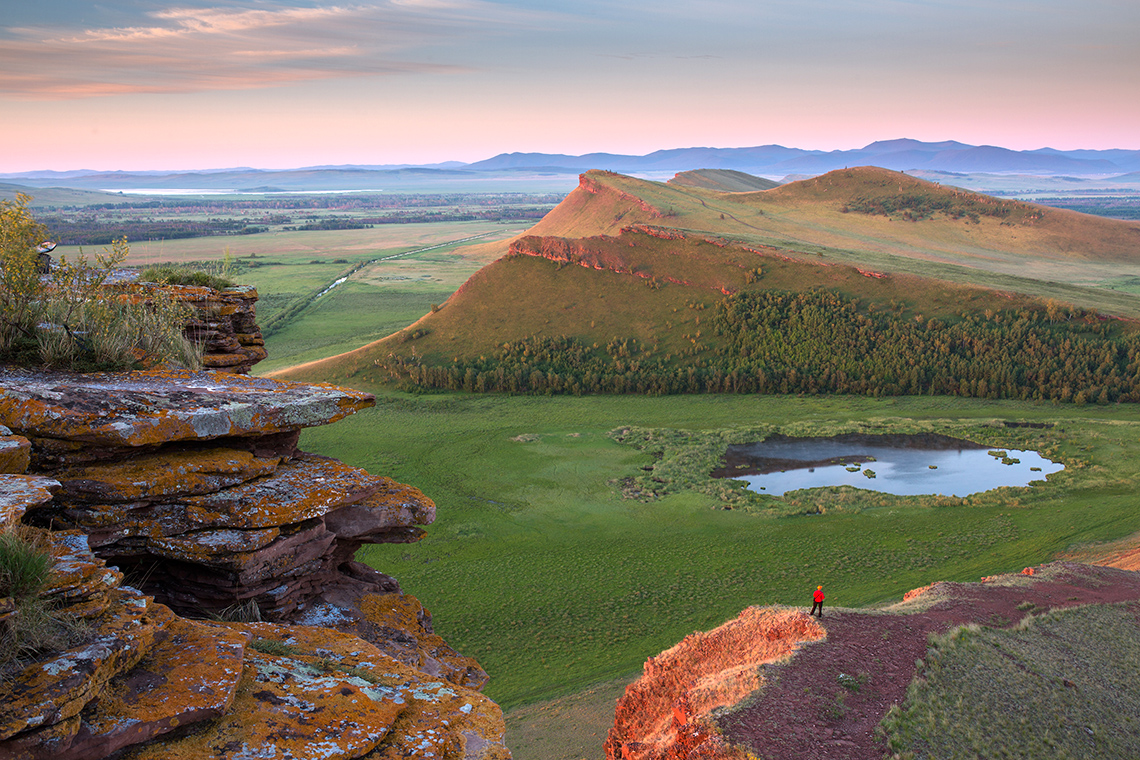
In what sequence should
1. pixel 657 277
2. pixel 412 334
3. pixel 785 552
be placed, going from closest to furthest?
pixel 785 552, pixel 412 334, pixel 657 277

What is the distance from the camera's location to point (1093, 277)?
4380 inches

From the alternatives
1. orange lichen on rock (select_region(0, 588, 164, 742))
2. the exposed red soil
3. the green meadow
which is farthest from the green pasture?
orange lichen on rock (select_region(0, 588, 164, 742))

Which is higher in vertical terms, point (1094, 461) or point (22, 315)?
point (22, 315)

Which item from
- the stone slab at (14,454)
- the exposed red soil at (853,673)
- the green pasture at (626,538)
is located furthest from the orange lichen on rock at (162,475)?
the green pasture at (626,538)

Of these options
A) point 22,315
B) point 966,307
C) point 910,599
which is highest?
point 22,315

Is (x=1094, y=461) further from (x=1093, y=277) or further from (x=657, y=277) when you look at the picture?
(x=1093, y=277)

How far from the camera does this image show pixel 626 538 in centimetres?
3794

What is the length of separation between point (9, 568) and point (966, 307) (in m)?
85.0

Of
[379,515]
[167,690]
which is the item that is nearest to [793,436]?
[379,515]

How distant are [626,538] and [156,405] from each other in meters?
29.0

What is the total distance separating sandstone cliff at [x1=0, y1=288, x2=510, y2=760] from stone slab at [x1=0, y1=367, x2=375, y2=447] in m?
0.03

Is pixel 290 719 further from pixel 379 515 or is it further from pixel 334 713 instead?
pixel 379 515

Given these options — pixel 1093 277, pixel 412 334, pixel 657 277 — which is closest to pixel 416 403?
pixel 412 334

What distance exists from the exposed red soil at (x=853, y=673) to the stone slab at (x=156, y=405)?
35.4ft
